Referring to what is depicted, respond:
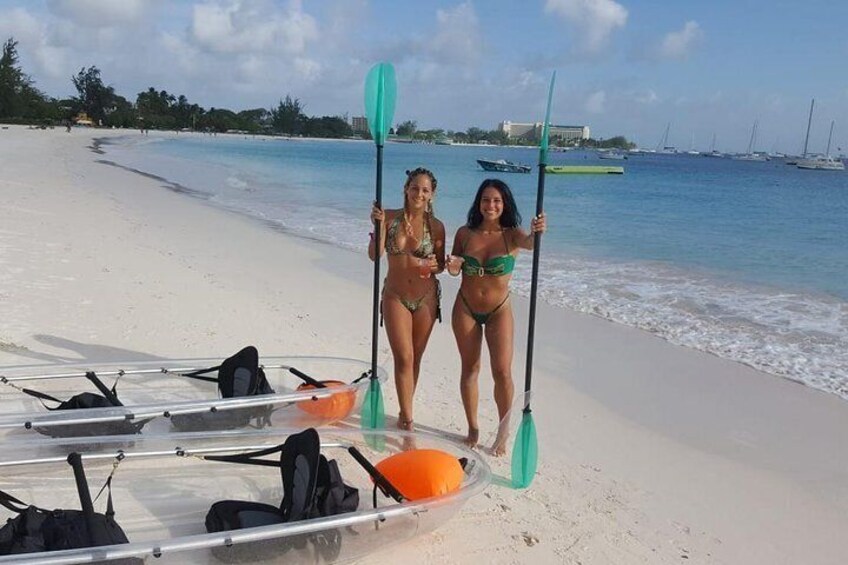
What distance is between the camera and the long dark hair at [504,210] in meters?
4.14

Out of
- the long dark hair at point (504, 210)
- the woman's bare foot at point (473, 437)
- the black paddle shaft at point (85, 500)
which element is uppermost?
the long dark hair at point (504, 210)

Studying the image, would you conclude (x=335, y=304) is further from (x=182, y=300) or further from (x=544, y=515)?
(x=544, y=515)

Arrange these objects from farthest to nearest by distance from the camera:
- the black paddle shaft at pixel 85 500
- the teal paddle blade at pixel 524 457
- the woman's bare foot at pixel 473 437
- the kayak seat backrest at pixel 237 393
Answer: the woman's bare foot at pixel 473 437
the kayak seat backrest at pixel 237 393
the teal paddle blade at pixel 524 457
the black paddle shaft at pixel 85 500

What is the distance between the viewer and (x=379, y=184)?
14.5ft

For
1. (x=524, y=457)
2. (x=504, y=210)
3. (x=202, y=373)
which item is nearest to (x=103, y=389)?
(x=202, y=373)

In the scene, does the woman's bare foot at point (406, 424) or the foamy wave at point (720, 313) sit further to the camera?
the foamy wave at point (720, 313)

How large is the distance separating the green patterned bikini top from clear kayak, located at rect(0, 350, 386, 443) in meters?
1.10

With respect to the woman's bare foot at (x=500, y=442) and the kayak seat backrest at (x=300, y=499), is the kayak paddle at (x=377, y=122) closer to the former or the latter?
the woman's bare foot at (x=500, y=442)

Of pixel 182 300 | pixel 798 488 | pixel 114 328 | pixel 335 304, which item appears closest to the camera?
pixel 798 488

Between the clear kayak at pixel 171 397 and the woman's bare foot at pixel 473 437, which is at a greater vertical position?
the clear kayak at pixel 171 397

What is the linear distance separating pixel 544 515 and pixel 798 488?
1.84m

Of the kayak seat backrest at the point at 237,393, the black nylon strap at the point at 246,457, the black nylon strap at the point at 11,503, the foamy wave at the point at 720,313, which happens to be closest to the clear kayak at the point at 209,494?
the black nylon strap at the point at 246,457

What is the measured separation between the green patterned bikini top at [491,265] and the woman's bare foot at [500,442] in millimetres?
1021

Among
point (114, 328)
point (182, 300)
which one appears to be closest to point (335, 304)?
point (182, 300)
